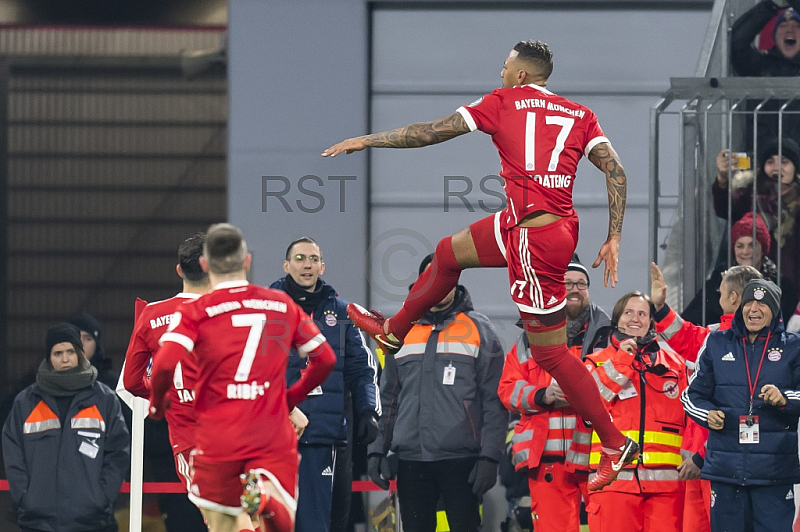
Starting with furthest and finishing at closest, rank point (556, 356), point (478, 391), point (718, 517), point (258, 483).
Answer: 1. point (478, 391)
2. point (718, 517)
3. point (556, 356)
4. point (258, 483)

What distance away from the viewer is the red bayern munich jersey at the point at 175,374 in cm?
652

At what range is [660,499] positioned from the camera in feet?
24.9

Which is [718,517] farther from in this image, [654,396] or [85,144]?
[85,144]

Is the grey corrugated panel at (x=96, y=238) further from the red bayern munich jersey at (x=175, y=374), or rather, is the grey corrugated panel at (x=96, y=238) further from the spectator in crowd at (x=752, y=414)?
the spectator in crowd at (x=752, y=414)

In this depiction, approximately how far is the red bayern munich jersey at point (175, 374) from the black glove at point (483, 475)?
7.20 feet

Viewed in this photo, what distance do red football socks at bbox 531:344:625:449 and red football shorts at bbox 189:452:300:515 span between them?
154 cm

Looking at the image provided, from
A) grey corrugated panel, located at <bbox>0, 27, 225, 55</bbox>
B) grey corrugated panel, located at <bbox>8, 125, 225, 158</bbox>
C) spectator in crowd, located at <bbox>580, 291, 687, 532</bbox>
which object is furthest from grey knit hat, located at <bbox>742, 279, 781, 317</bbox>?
grey corrugated panel, located at <bbox>0, 27, 225, 55</bbox>

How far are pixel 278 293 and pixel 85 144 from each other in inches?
268

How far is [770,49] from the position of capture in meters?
9.34

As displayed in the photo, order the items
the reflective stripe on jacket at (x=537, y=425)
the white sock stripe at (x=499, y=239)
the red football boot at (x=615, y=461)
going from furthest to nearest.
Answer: the reflective stripe on jacket at (x=537, y=425), the red football boot at (x=615, y=461), the white sock stripe at (x=499, y=239)

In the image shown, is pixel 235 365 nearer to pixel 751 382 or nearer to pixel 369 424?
pixel 369 424

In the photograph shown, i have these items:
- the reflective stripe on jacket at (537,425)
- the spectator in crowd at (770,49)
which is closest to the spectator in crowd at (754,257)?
the spectator in crowd at (770,49)

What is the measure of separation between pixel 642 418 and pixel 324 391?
212 centimetres

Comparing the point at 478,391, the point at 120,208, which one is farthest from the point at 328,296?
the point at 120,208
